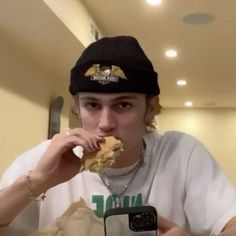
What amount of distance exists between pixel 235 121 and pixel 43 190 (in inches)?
349

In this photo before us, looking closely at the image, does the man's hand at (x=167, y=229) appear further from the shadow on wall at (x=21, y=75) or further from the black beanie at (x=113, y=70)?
the shadow on wall at (x=21, y=75)

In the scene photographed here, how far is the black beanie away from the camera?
3.00 feet

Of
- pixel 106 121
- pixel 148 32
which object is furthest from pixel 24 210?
pixel 148 32

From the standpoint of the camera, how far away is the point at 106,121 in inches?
36.5

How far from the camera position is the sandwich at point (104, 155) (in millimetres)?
903

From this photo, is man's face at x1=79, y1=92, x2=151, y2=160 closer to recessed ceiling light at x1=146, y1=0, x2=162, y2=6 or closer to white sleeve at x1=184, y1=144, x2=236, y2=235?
white sleeve at x1=184, y1=144, x2=236, y2=235

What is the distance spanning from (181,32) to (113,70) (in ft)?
10.7

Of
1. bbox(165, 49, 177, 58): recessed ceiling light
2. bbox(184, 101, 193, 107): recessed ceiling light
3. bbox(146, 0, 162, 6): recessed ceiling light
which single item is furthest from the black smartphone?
bbox(184, 101, 193, 107): recessed ceiling light

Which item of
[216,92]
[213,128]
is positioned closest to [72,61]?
[216,92]

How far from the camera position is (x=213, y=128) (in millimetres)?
9383

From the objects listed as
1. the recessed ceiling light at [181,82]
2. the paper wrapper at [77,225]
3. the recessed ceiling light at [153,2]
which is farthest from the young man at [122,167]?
the recessed ceiling light at [181,82]

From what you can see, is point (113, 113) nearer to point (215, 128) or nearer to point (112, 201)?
point (112, 201)

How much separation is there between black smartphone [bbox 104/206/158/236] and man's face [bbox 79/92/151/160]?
0.82 ft

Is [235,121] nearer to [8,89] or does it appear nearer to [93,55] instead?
[8,89]
